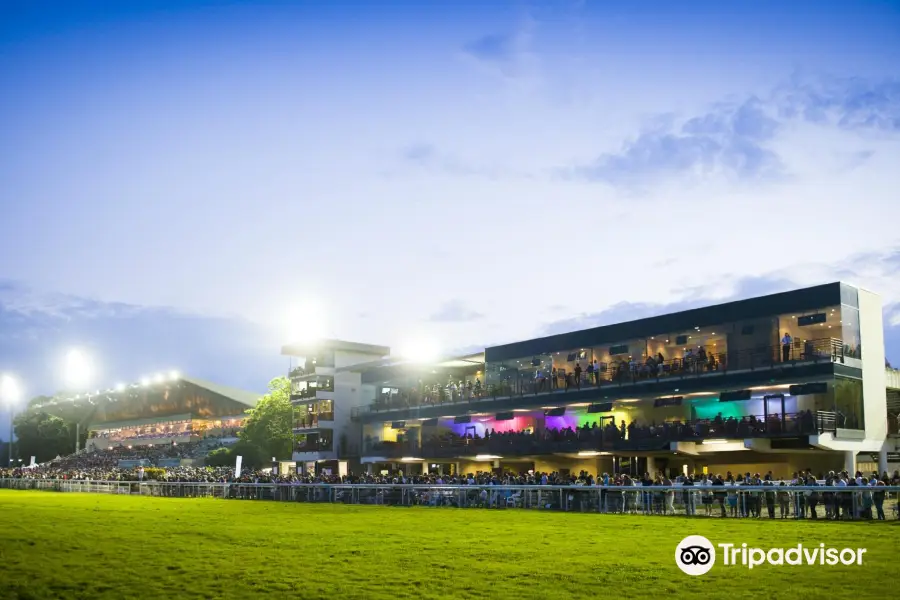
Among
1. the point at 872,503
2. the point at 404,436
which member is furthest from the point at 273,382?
the point at 872,503

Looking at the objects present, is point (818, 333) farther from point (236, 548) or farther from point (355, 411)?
point (355, 411)

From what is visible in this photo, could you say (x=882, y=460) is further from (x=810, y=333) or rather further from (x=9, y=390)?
(x=9, y=390)

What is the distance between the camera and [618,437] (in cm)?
4866

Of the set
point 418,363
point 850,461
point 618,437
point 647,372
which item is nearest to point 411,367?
point 418,363

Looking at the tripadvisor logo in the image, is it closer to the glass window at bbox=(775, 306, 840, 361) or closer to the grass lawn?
the grass lawn

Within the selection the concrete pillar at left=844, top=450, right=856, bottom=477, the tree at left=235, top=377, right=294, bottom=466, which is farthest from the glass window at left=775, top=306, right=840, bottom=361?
the tree at left=235, top=377, right=294, bottom=466

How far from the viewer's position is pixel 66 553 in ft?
58.7

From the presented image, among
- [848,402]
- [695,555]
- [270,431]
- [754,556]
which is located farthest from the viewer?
[270,431]

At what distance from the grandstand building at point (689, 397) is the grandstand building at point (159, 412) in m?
59.8

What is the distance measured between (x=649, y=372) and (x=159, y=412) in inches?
4075

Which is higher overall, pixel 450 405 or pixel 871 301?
pixel 871 301

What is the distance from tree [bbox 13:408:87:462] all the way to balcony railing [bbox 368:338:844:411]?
10153cm

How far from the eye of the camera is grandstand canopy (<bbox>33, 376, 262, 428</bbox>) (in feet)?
419

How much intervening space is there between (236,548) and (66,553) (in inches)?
125
